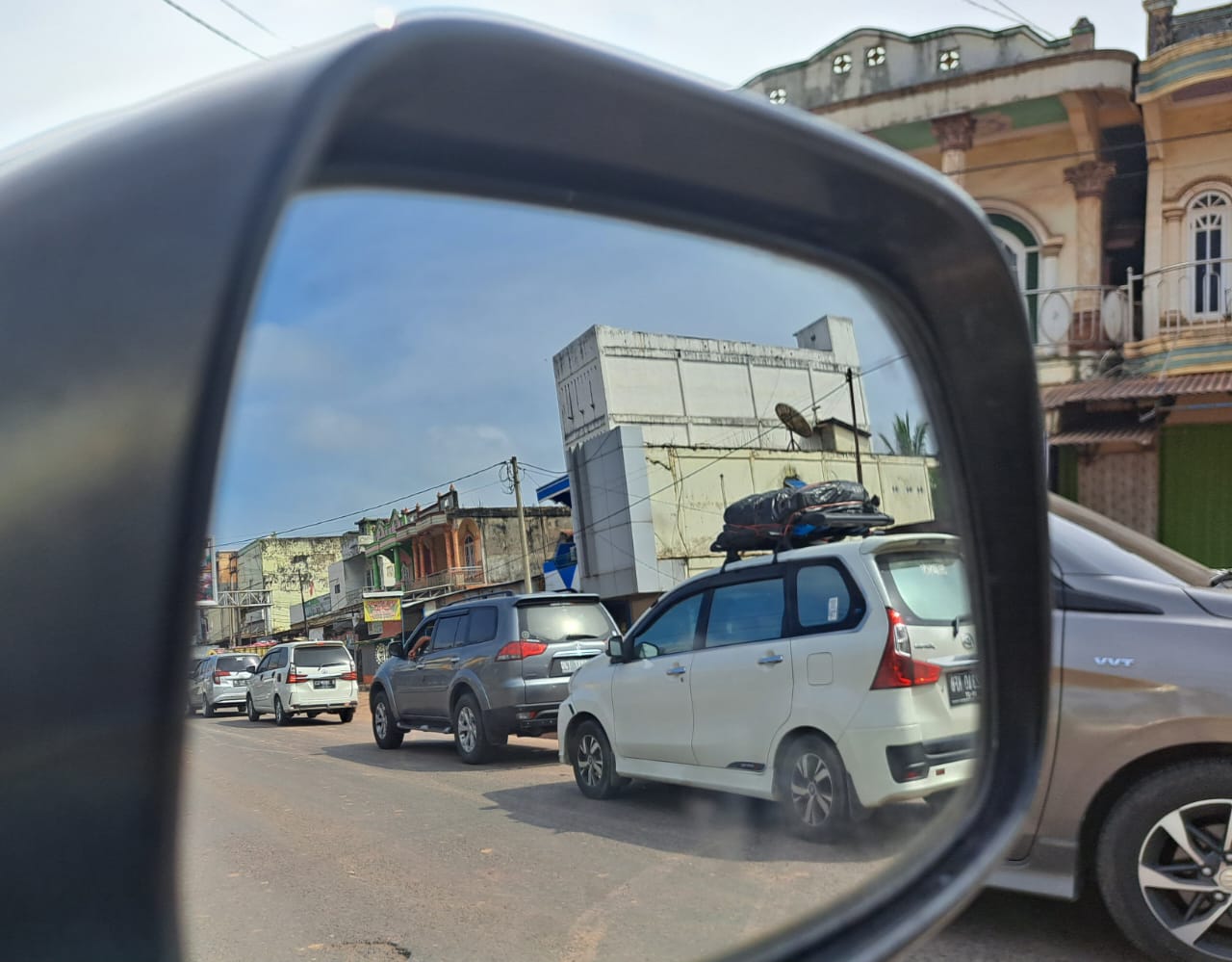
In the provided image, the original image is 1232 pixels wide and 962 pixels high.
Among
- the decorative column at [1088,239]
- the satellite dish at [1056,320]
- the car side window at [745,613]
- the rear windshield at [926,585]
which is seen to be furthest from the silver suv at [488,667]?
the decorative column at [1088,239]

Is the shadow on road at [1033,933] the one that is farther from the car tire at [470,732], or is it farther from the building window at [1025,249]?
the building window at [1025,249]

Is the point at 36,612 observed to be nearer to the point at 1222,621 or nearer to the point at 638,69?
the point at 638,69

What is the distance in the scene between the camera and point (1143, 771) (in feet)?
13.0

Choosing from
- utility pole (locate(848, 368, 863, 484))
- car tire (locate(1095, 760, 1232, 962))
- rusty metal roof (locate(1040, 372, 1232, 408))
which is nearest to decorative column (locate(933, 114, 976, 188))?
rusty metal roof (locate(1040, 372, 1232, 408))

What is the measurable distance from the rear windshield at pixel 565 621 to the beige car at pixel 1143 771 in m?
2.82

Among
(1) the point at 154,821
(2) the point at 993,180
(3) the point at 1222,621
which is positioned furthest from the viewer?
(2) the point at 993,180

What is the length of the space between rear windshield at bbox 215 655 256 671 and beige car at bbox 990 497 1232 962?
3.35 m

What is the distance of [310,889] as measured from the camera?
1.03m

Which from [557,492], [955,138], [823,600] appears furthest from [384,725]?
[955,138]

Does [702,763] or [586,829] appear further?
[702,763]

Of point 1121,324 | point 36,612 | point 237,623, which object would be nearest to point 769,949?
point 237,623

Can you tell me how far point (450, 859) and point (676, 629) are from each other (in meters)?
0.57

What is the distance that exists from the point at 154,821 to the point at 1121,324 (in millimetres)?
17395

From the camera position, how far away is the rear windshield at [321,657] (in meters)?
1.52
